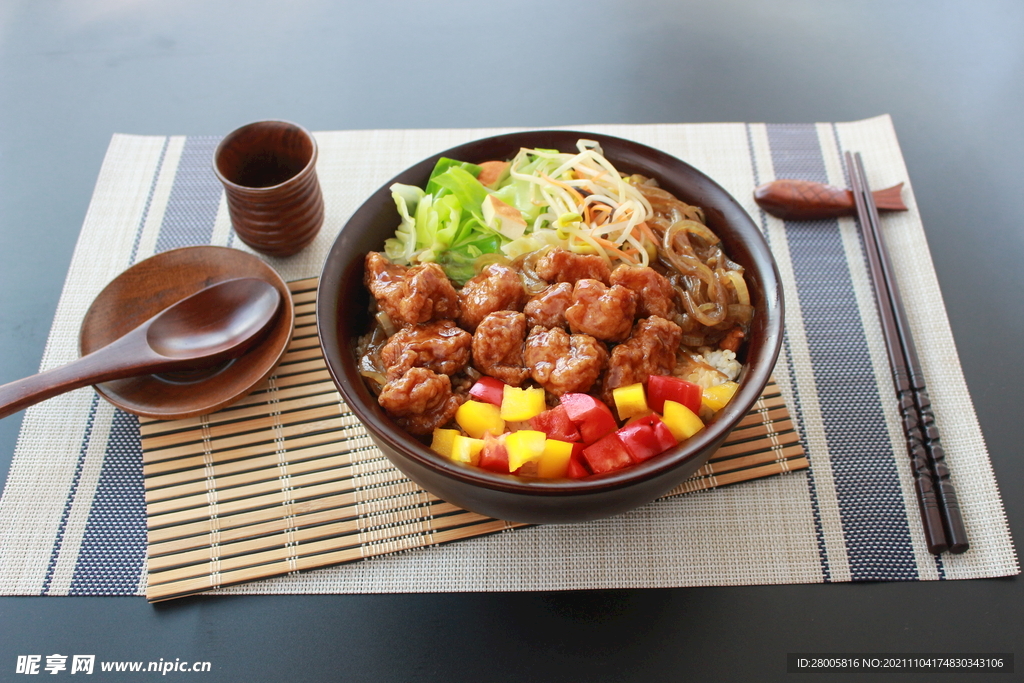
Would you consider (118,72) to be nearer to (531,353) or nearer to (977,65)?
(531,353)

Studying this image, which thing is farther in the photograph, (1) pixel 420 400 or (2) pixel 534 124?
(2) pixel 534 124

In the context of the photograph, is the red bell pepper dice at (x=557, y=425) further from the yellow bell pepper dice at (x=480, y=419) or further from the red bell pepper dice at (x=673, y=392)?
the red bell pepper dice at (x=673, y=392)

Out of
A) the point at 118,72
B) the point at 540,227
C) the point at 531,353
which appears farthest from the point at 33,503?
the point at 118,72

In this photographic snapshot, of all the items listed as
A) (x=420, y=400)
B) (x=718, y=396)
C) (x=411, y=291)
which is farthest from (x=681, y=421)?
(x=411, y=291)

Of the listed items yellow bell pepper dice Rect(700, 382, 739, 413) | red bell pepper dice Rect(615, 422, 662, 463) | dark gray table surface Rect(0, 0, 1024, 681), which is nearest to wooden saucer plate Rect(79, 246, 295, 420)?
dark gray table surface Rect(0, 0, 1024, 681)

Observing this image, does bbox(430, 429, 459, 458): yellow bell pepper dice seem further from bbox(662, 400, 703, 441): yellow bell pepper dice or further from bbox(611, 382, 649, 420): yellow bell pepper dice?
bbox(662, 400, 703, 441): yellow bell pepper dice

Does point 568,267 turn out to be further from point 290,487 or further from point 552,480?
point 290,487

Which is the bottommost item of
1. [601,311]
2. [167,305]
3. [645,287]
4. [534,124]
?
[601,311]
